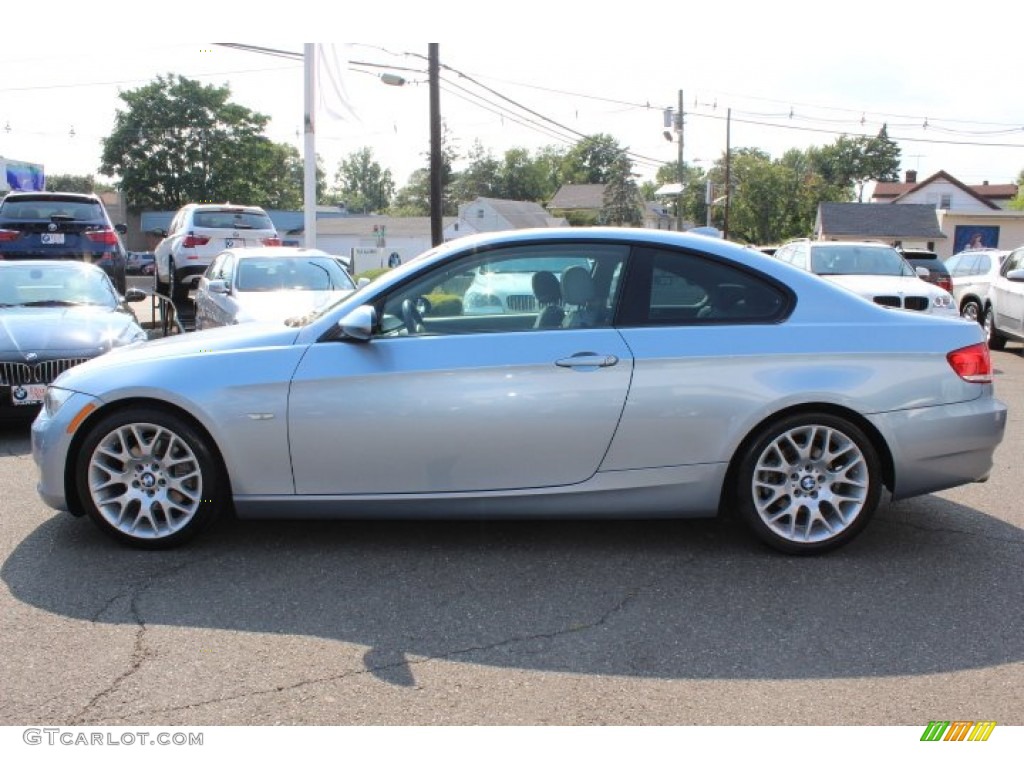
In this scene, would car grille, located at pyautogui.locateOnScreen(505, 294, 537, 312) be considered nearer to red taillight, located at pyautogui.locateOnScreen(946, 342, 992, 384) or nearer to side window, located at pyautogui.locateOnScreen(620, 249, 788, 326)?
side window, located at pyautogui.locateOnScreen(620, 249, 788, 326)

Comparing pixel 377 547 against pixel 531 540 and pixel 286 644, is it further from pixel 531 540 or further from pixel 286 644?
pixel 286 644

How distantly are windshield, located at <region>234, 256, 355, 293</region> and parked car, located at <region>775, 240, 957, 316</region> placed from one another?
562 centimetres

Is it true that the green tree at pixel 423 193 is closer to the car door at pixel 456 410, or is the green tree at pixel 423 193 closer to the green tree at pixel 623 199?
the green tree at pixel 623 199

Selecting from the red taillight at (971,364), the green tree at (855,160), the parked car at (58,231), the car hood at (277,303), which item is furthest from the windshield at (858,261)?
the green tree at (855,160)

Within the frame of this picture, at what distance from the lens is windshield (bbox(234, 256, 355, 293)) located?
1007 cm

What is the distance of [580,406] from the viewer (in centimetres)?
419

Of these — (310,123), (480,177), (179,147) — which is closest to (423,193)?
(480,177)

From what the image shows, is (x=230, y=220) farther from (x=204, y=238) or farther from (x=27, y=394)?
(x=27, y=394)

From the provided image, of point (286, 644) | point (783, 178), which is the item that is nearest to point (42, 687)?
point (286, 644)

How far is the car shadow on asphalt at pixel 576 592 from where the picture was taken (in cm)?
343

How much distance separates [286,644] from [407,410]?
1.19m

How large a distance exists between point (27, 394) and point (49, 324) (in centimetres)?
84

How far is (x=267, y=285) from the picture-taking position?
33.1 ft

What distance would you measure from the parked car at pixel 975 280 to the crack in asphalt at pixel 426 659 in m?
12.1
